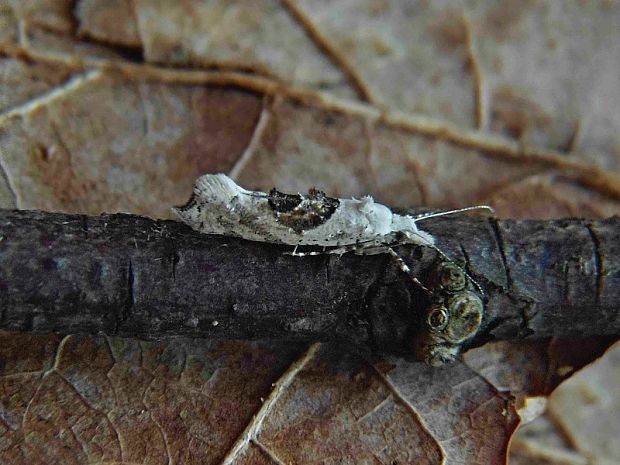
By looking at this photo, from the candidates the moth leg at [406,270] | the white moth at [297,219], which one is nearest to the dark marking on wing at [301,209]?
the white moth at [297,219]

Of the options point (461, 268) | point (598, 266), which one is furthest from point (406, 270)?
point (598, 266)

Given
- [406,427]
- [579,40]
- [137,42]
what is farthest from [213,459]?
[579,40]

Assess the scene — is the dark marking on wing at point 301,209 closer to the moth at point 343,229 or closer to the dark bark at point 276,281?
the moth at point 343,229

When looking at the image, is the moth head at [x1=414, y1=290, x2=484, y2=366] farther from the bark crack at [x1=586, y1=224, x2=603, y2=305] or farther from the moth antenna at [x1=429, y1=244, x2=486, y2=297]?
the bark crack at [x1=586, y1=224, x2=603, y2=305]

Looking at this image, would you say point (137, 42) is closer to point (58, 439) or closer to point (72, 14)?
point (72, 14)

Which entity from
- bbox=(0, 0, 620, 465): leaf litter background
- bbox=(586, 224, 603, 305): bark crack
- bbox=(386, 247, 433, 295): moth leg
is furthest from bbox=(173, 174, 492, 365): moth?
bbox=(586, 224, 603, 305): bark crack

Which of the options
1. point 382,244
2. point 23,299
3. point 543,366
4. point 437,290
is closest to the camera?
point 23,299

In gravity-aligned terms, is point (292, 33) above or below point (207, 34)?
above
